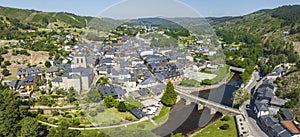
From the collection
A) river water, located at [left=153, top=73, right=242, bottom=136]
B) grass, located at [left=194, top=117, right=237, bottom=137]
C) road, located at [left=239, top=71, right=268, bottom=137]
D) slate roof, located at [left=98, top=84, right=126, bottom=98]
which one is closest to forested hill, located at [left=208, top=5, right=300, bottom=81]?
river water, located at [left=153, top=73, right=242, bottom=136]

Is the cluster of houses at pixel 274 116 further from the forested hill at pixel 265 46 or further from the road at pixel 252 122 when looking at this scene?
the forested hill at pixel 265 46

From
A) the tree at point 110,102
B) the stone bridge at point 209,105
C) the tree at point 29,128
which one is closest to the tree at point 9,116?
the tree at point 29,128

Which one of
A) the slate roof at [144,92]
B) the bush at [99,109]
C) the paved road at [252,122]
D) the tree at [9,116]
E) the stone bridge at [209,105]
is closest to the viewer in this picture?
the tree at [9,116]

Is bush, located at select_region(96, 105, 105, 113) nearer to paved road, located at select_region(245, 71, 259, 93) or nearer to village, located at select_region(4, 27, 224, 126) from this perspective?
village, located at select_region(4, 27, 224, 126)

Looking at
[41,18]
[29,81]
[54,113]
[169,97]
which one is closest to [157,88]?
[169,97]

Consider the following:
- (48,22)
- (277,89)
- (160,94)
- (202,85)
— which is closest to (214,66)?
(202,85)

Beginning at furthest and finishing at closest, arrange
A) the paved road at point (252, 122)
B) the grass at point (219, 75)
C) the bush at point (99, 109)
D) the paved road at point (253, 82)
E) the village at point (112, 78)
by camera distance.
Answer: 1. the grass at point (219, 75)
2. the paved road at point (253, 82)
3. the village at point (112, 78)
4. the paved road at point (252, 122)
5. the bush at point (99, 109)
